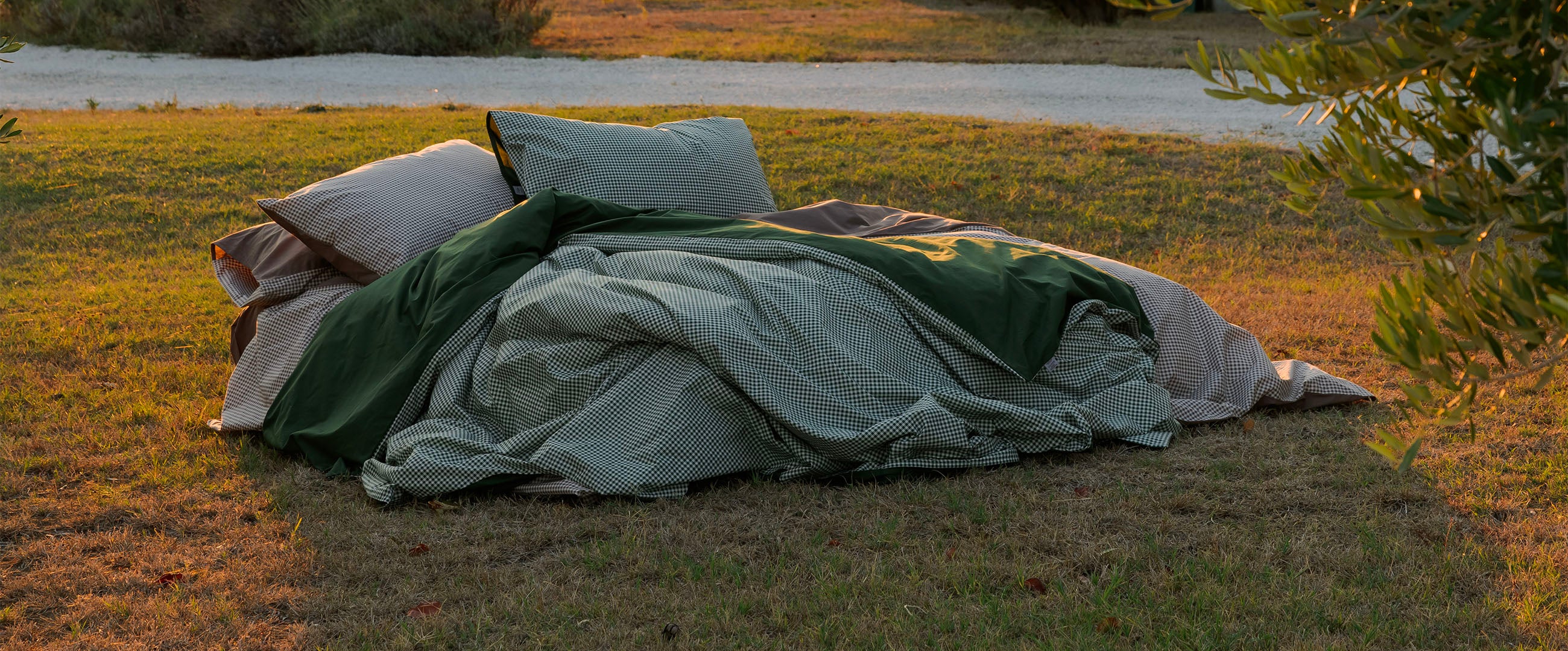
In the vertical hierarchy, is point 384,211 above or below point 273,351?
above

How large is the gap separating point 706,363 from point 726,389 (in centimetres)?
9

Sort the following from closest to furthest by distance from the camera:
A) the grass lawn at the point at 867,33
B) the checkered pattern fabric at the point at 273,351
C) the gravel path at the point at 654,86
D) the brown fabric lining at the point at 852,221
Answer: the checkered pattern fabric at the point at 273,351 < the brown fabric lining at the point at 852,221 < the gravel path at the point at 654,86 < the grass lawn at the point at 867,33

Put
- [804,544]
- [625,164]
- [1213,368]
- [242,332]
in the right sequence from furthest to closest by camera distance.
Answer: [625,164], [242,332], [1213,368], [804,544]

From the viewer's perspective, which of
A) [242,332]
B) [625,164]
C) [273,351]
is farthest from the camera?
[625,164]

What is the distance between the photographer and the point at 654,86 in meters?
12.1

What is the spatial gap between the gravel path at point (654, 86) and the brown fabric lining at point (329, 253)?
6.78 metres

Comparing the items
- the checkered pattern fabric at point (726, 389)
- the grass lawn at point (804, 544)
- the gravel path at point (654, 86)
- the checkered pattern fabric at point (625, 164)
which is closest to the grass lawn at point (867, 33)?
the gravel path at point (654, 86)

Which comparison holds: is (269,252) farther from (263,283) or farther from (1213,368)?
(1213,368)

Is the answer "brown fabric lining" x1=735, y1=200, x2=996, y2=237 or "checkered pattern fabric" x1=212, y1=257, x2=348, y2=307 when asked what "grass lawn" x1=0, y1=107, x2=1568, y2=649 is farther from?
"brown fabric lining" x1=735, y1=200, x2=996, y2=237

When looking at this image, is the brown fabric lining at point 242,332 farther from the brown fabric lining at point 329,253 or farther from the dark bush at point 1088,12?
the dark bush at point 1088,12

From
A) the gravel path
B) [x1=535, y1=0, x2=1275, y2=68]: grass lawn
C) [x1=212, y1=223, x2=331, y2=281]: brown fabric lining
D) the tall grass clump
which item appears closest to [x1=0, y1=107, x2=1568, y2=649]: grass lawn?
[x1=212, y1=223, x2=331, y2=281]: brown fabric lining

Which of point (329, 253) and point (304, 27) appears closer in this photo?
point (329, 253)

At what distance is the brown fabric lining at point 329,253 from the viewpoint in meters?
4.07

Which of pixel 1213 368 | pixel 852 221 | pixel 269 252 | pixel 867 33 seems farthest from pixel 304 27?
pixel 1213 368
